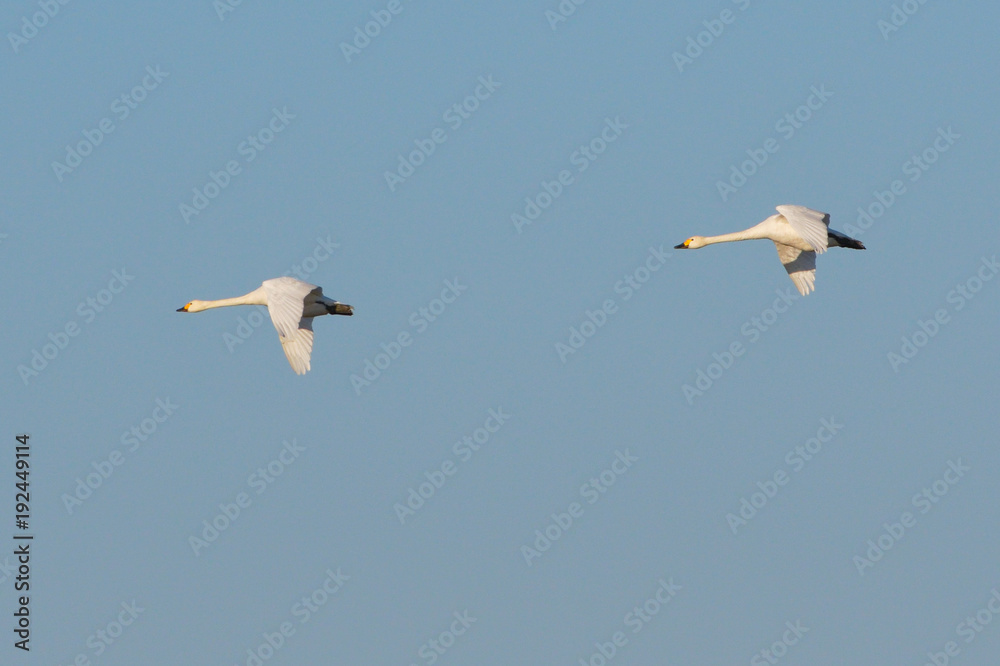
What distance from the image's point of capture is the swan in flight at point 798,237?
53.8 metres

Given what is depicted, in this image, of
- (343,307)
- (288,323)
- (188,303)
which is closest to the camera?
(288,323)

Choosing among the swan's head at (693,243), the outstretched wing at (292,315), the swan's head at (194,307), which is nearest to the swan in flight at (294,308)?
the outstretched wing at (292,315)

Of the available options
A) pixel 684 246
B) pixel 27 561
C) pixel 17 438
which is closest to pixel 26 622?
pixel 27 561

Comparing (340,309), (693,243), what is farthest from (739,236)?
(340,309)

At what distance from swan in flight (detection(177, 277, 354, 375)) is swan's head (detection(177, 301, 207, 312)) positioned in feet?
9.49

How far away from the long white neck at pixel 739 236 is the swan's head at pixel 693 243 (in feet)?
0.43

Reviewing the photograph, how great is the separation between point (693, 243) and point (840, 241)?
4.32 m

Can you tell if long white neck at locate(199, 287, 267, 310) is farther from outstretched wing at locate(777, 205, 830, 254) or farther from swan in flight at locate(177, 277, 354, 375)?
outstretched wing at locate(777, 205, 830, 254)

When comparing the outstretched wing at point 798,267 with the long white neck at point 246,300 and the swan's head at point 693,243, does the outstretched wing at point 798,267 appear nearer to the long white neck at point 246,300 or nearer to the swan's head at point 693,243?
the swan's head at point 693,243

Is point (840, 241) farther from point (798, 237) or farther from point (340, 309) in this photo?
point (340, 309)

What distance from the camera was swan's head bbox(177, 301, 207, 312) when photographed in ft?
196

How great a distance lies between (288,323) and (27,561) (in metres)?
9.71

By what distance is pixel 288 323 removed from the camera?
51.1 m

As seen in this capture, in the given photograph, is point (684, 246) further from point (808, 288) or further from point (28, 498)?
point (28, 498)
